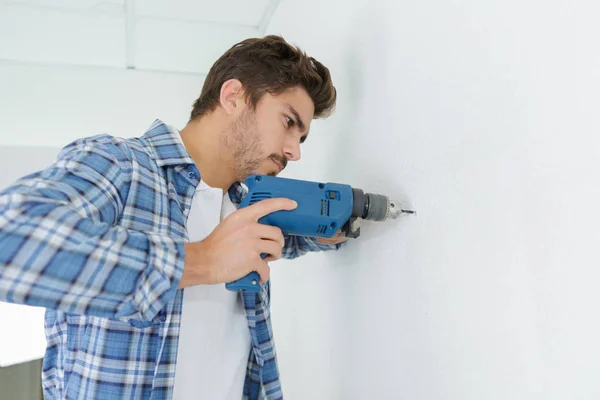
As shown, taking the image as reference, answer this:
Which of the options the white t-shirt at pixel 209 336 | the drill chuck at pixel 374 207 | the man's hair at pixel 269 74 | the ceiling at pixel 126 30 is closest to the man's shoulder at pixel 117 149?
the white t-shirt at pixel 209 336

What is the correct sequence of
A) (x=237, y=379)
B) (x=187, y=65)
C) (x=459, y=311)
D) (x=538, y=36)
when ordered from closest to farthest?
(x=538, y=36), (x=459, y=311), (x=237, y=379), (x=187, y=65)

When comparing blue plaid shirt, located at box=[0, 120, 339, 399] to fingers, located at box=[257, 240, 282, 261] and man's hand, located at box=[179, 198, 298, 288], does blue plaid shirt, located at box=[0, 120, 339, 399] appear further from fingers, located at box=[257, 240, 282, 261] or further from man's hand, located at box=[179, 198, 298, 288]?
fingers, located at box=[257, 240, 282, 261]

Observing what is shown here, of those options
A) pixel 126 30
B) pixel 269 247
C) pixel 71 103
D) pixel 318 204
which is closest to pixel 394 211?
pixel 318 204

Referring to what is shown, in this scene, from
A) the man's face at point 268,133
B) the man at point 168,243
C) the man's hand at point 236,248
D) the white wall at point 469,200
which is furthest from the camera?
the man's face at point 268,133

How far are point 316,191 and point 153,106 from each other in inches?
76.6

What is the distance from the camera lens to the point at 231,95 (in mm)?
1128

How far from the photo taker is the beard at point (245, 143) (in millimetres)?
1085

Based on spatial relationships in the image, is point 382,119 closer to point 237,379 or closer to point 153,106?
point 237,379

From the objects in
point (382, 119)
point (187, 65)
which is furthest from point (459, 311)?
point (187, 65)

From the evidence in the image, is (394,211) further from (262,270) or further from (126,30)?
(126,30)

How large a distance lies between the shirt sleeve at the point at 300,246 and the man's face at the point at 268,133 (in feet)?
0.63

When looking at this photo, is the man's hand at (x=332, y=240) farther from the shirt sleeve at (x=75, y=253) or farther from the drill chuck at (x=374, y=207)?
the shirt sleeve at (x=75, y=253)

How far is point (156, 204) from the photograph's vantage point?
893 mm

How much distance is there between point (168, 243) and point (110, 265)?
0.09m
